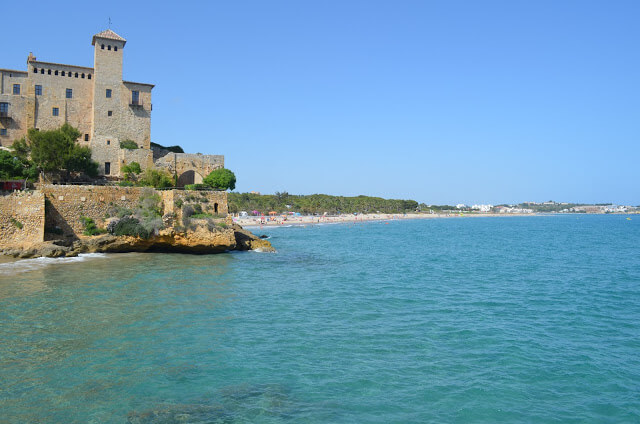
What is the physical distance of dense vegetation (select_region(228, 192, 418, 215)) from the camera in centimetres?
11281

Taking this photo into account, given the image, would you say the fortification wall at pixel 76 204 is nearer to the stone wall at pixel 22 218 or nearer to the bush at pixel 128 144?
the stone wall at pixel 22 218

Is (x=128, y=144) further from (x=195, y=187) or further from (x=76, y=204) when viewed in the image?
(x=76, y=204)

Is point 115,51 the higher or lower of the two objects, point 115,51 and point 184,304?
the higher

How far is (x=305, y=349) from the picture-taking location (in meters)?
12.3

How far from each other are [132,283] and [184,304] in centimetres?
465

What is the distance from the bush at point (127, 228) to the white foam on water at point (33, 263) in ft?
6.46

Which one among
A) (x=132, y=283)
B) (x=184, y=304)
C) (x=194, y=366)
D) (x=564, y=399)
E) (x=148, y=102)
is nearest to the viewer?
(x=564, y=399)

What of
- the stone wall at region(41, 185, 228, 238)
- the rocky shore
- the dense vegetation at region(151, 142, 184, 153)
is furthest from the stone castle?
the rocky shore

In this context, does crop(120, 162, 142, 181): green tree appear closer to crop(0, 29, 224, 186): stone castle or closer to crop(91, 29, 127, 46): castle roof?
crop(0, 29, 224, 186): stone castle

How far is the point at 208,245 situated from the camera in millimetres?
30875

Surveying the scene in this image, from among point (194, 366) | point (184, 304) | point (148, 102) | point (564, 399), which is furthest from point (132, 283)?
point (148, 102)

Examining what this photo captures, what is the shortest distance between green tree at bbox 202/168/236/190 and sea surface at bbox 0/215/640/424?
49.0 feet

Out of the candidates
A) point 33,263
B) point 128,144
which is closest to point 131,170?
point 128,144

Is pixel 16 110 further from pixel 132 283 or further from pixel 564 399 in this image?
pixel 564 399
